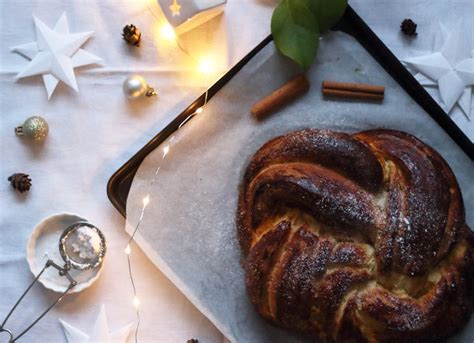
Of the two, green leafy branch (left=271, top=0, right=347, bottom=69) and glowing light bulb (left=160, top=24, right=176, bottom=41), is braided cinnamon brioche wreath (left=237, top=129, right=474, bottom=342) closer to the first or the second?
green leafy branch (left=271, top=0, right=347, bottom=69)

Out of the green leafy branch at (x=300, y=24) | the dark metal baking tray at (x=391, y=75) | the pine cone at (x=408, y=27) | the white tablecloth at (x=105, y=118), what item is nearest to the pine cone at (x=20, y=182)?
the white tablecloth at (x=105, y=118)

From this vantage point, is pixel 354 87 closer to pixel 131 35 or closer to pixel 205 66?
pixel 205 66

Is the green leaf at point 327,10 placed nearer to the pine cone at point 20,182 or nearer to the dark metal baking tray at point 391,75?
the dark metal baking tray at point 391,75

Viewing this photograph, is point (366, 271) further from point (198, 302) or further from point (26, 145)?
point (26, 145)

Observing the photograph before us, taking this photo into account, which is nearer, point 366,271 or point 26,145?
point 366,271

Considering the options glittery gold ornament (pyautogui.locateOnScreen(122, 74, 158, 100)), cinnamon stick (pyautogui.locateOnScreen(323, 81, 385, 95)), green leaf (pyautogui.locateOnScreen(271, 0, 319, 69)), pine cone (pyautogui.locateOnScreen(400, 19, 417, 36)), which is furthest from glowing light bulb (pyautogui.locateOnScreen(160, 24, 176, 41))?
pine cone (pyautogui.locateOnScreen(400, 19, 417, 36))

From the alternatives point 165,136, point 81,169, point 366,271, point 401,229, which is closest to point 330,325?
point 366,271
